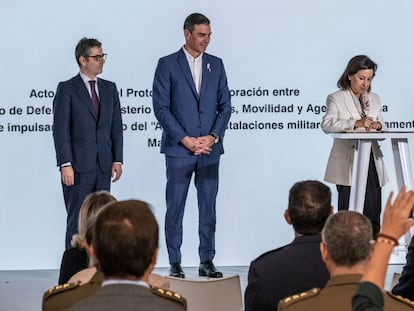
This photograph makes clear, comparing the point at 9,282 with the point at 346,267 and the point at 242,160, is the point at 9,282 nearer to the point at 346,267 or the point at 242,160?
the point at 242,160

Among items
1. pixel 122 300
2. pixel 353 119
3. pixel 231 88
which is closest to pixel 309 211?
pixel 122 300

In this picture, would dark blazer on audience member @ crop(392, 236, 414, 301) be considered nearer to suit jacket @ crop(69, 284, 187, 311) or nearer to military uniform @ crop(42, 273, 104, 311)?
military uniform @ crop(42, 273, 104, 311)

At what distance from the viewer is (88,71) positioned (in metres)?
5.96

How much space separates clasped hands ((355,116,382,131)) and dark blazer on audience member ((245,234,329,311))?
8.87ft

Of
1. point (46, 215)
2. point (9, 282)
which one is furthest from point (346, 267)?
point (46, 215)

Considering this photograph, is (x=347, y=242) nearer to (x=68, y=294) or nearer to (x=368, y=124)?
(x=68, y=294)

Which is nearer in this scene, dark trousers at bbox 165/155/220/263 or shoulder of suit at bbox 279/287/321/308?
shoulder of suit at bbox 279/287/321/308

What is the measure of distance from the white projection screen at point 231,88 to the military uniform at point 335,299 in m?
4.63

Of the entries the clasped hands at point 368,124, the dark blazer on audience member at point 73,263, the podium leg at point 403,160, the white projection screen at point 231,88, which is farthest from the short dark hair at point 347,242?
the white projection screen at point 231,88

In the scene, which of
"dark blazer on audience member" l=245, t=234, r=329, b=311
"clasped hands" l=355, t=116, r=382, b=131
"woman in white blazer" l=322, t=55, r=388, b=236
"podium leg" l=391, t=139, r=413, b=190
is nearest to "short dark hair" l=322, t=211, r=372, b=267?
"dark blazer on audience member" l=245, t=234, r=329, b=311

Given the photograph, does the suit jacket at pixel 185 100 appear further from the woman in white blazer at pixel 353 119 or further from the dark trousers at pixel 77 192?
the woman in white blazer at pixel 353 119

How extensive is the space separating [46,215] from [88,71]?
1.63 metres

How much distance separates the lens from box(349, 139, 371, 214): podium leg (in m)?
5.79

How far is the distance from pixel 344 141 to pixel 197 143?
0.95 m
